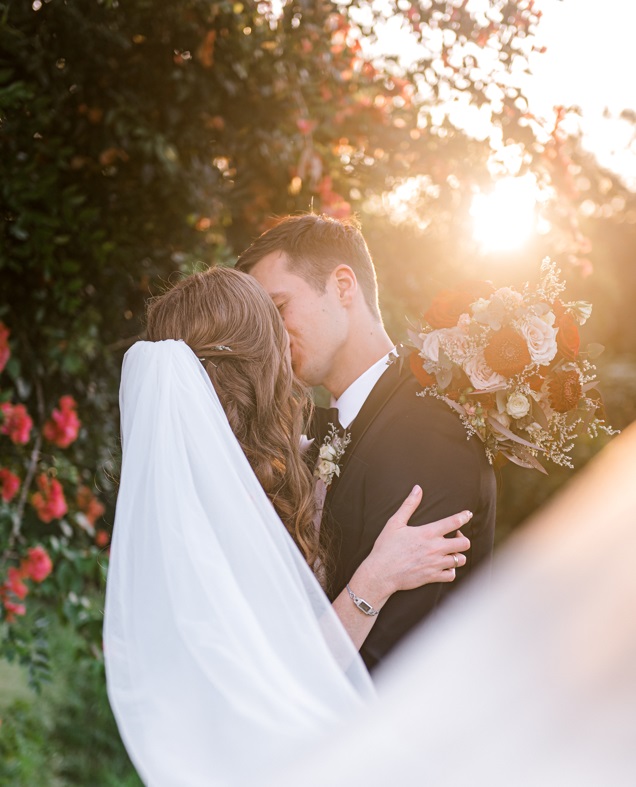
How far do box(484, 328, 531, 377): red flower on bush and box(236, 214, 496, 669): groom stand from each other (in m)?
0.19

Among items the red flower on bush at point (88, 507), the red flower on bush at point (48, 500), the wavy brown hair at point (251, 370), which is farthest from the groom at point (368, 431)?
the red flower on bush at point (88, 507)

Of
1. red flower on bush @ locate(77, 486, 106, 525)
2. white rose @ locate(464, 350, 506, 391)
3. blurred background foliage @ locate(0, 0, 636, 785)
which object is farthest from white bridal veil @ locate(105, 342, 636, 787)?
red flower on bush @ locate(77, 486, 106, 525)

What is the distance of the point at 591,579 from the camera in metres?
2.25

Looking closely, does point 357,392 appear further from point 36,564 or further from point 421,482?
point 36,564

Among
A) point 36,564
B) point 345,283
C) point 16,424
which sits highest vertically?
point 345,283

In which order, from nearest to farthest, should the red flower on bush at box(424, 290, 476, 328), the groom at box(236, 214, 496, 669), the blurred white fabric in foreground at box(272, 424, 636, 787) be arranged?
the blurred white fabric in foreground at box(272, 424, 636, 787), the groom at box(236, 214, 496, 669), the red flower on bush at box(424, 290, 476, 328)

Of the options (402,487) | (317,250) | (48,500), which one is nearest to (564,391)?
(402,487)

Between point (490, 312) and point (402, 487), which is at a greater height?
point (490, 312)

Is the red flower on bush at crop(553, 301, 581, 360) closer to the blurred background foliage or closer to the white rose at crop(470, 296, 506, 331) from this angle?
the white rose at crop(470, 296, 506, 331)

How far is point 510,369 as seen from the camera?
7.35 feet

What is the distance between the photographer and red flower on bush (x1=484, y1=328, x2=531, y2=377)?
2.24 metres

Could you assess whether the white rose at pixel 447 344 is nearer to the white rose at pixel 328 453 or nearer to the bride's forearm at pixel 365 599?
the white rose at pixel 328 453

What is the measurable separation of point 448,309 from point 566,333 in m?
0.32

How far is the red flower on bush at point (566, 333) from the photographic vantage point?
7.61ft
